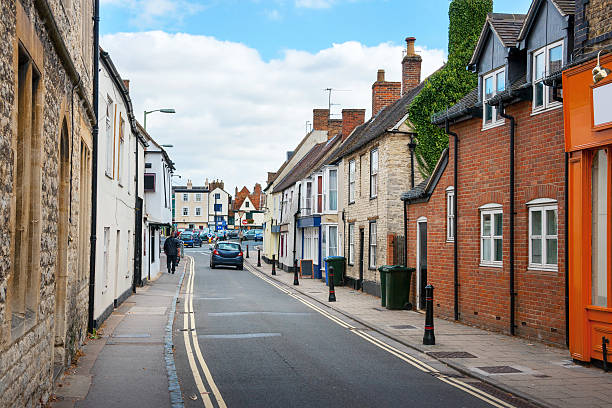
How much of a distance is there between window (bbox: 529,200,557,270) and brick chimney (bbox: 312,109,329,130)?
3682 cm

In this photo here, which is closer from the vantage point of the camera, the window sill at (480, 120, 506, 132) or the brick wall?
the brick wall

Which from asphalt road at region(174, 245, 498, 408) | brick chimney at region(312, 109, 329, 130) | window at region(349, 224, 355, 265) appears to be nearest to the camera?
asphalt road at region(174, 245, 498, 408)

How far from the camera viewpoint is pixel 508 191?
1367cm

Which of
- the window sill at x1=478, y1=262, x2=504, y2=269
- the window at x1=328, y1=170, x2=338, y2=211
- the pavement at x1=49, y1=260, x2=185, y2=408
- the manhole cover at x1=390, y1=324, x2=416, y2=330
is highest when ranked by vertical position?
the window at x1=328, y1=170, x2=338, y2=211

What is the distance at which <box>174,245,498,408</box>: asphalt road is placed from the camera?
26.9ft

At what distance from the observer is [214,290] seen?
24.7 m

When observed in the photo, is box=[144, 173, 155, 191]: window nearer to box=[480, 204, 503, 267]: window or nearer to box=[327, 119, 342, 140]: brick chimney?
box=[480, 204, 503, 267]: window

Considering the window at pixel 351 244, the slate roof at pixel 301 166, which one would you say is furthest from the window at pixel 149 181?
the slate roof at pixel 301 166

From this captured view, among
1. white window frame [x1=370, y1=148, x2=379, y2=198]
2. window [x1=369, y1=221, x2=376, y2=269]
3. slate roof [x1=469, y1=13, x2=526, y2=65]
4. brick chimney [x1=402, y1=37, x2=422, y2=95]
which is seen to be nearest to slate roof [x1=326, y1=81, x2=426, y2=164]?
white window frame [x1=370, y1=148, x2=379, y2=198]

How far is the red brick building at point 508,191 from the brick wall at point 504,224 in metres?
0.02

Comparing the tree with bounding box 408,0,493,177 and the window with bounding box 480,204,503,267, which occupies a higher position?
the tree with bounding box 408,0,493,177

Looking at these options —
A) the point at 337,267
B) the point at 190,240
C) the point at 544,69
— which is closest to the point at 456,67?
the point at 544,69

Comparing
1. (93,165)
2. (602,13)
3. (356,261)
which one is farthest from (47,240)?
(356,261)

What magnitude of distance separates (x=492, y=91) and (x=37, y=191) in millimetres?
11180
